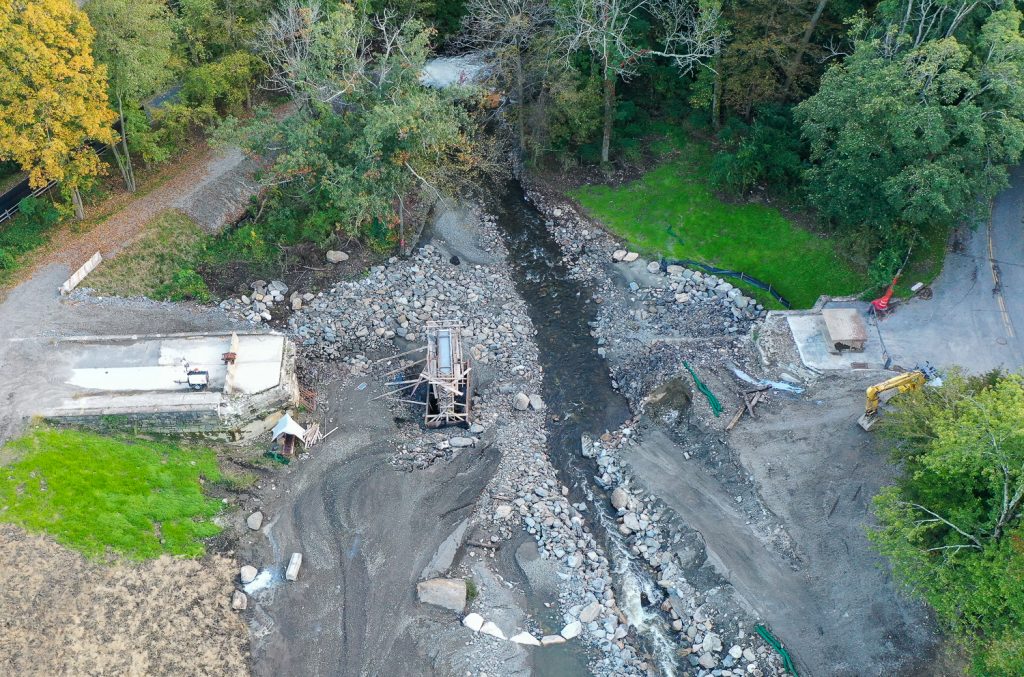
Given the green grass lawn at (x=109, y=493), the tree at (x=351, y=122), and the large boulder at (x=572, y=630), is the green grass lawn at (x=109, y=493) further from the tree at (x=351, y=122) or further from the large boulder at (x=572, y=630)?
the tree at (x=351, y=122)

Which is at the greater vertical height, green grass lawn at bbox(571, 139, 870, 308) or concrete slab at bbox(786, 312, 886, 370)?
green grass lawn at bbox(571, 139, 870, 308)

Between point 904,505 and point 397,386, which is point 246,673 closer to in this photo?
point 397,386

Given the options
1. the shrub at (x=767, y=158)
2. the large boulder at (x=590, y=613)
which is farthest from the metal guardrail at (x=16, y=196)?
the shrub at (x=767, y=158)

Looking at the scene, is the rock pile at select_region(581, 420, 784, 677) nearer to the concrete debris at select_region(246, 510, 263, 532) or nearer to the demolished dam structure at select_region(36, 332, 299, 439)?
the concrete debris at select_region(246, 510, 263, 532)

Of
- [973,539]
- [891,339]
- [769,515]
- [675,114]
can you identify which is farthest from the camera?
[675,114]

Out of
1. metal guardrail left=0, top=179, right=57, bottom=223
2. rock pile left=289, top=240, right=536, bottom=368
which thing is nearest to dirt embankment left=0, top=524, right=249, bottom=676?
rock pile left=289, top=240, right=536, bottom=368

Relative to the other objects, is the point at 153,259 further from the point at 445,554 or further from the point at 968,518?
the point at 968,518

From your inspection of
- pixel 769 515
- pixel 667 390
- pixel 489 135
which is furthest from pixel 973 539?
pixel 489 135
